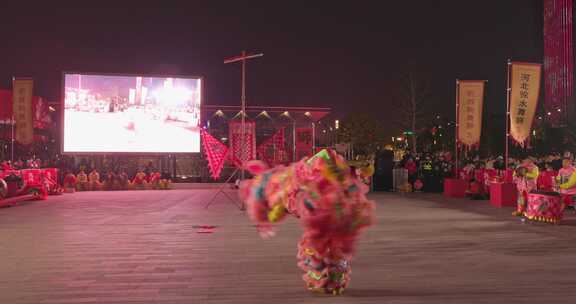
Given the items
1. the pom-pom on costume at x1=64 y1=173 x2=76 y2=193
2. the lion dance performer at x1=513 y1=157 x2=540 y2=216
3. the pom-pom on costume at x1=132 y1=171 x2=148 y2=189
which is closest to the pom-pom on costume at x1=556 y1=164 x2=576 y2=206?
the lion dance performer at x1=513 y1=157 x2=540 y2=216

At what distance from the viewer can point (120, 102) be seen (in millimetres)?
20328

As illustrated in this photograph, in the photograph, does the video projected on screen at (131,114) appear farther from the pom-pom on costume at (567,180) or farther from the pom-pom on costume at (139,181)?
the pom-pom on costume at (567,180)

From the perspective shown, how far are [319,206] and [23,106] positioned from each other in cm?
1764

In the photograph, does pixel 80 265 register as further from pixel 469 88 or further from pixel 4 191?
pixel 469 88

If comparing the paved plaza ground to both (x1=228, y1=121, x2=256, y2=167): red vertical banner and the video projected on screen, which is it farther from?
the video projected on screen

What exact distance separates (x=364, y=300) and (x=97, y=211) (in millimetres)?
9481

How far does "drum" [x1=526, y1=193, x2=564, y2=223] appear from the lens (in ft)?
33.2

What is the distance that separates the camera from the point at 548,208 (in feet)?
33.3

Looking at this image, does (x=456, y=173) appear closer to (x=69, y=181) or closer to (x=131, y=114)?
(x=131, y=114)

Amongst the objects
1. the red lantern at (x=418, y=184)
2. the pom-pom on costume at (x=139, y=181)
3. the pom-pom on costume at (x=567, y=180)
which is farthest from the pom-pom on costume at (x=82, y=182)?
the pom-pom on costume at (x=567, y=180)

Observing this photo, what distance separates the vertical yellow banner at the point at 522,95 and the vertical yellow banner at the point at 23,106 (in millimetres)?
16240

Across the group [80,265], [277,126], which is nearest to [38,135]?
[277,126]

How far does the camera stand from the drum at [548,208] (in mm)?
10109

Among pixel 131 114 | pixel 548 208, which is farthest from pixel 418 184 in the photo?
pixel 131 114
